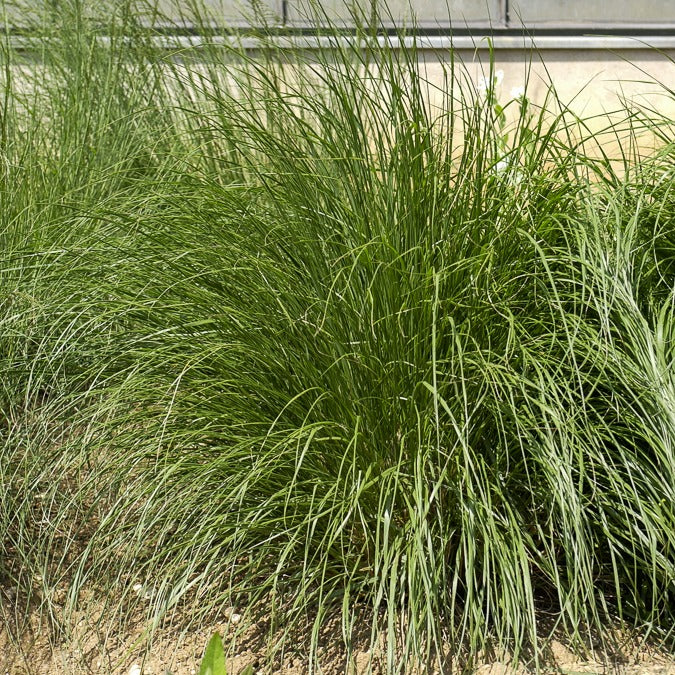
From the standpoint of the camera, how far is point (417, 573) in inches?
75.5

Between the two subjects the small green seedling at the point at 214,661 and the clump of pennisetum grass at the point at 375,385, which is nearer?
the small green seedling at the point at 214,661

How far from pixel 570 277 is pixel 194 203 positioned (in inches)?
38.7

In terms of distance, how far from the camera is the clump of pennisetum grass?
1947 millimetres

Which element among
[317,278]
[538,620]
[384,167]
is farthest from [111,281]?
[538,620]

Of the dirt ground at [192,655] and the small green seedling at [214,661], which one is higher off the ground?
the small green seedling at [214,661]

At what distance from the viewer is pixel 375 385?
204cm

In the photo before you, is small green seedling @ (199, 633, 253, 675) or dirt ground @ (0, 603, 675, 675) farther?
dirt ground @ (0, 603, 675, 675)

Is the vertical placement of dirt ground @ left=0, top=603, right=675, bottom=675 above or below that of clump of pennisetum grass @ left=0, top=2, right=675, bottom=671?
below

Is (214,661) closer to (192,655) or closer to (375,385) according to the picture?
(192,655)

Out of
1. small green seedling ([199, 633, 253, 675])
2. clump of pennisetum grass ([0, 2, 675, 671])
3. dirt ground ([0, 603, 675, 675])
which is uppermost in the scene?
clump of pennisetum grass ([0, 2, 675, 671])

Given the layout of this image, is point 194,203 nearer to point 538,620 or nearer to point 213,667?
point 213,667

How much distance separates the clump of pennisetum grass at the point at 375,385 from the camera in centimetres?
195

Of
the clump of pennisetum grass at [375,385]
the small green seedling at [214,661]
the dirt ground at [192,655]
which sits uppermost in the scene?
the clump of pennisetum grass at [375,385]

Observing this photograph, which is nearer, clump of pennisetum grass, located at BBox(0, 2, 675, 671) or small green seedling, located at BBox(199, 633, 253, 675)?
small green seedling, located at BBox(199, 633, 253, 675)
